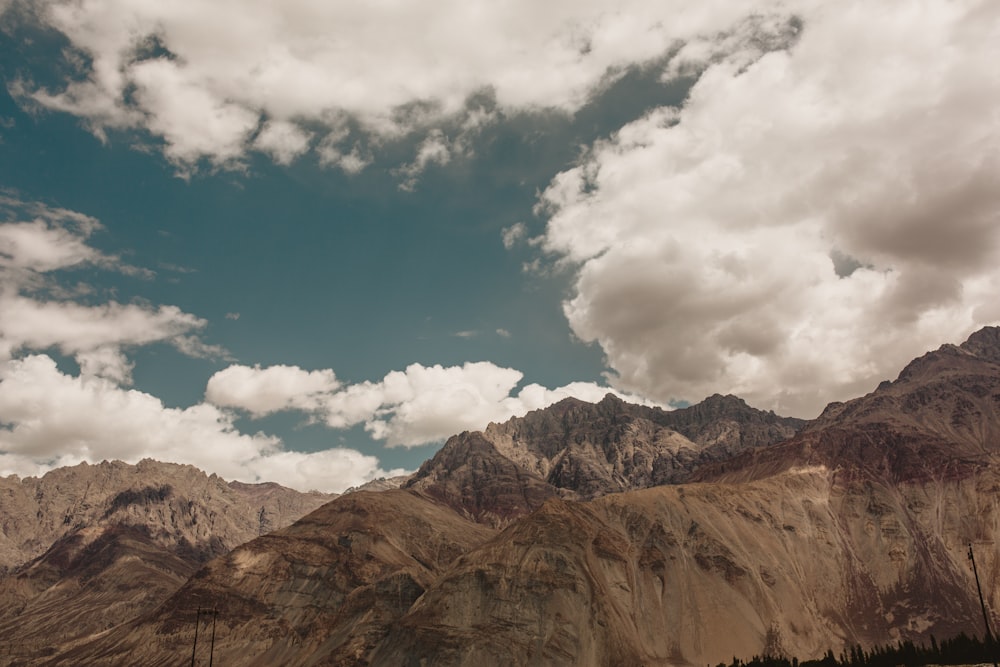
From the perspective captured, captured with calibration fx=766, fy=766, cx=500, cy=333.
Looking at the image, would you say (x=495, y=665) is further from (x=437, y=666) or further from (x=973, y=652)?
(x=973, y=652)

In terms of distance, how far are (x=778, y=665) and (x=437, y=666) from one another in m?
85.8

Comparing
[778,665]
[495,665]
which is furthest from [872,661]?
[495,665]

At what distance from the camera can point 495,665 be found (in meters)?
200

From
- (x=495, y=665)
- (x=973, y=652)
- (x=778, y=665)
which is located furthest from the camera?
(x=495, y=665)

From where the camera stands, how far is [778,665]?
162500mm

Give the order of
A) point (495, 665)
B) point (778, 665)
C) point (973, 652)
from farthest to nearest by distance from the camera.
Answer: point (495, 665)
point (778, 665)
point (973, 652)

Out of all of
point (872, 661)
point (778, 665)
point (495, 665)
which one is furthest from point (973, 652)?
point (495, 665)

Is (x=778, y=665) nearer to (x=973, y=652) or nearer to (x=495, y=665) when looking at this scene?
(x=973, y=652)

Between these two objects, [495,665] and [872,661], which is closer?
[872,661]

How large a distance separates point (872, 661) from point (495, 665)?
97826 millimetres

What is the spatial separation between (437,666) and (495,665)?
49.7 ft

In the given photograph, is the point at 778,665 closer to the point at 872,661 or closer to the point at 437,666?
the point at 872,661

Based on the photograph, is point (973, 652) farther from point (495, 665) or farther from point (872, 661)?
point (495, 665)

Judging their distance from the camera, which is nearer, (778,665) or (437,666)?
(778,665)
